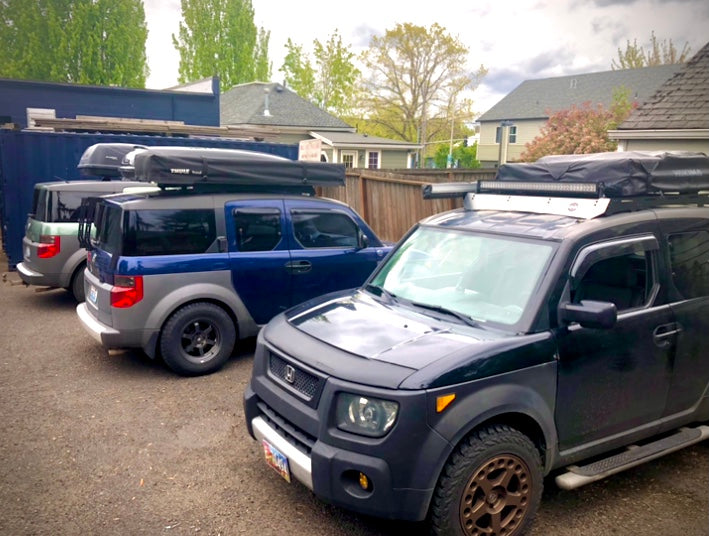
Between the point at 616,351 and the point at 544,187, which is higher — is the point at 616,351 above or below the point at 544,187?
below

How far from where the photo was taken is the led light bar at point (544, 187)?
13.0ft

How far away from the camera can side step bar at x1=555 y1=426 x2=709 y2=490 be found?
3457 mm

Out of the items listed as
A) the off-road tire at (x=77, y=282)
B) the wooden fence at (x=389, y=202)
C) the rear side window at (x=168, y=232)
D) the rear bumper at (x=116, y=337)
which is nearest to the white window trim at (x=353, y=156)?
the wooden fence at (x=389, y=202)

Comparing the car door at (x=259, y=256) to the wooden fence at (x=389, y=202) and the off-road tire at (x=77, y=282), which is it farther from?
the wooden fence at (x=389, y=202)

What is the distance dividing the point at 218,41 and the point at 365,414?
1794 inches

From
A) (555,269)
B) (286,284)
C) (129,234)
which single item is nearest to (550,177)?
(555,269)

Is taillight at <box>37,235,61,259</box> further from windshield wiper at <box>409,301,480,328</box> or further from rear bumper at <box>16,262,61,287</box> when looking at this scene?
windshield wiper at <box>409,301,480,328</box>

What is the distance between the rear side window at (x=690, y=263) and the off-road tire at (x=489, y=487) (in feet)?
5.78

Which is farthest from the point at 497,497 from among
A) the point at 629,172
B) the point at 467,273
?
the point at 629,172

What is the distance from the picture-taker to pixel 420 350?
10.6ft

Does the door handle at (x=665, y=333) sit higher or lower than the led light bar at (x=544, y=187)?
lower

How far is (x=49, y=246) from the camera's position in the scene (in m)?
8.38

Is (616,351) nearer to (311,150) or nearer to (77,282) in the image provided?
(311,150)

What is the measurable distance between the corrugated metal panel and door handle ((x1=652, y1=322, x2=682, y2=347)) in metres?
10.8
